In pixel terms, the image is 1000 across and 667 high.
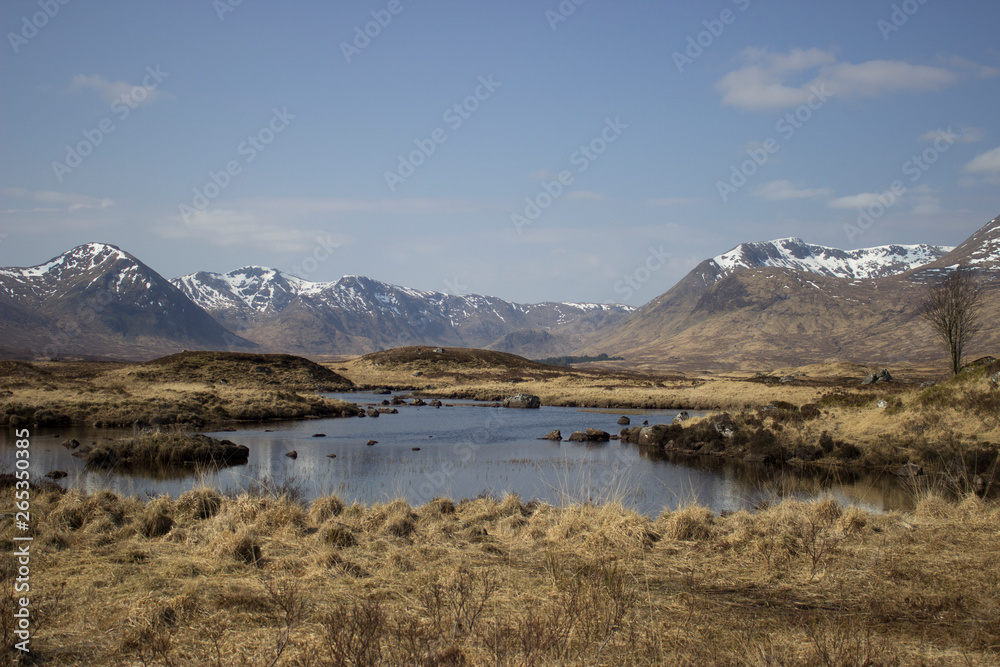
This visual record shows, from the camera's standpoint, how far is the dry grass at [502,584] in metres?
5.90

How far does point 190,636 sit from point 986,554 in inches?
416

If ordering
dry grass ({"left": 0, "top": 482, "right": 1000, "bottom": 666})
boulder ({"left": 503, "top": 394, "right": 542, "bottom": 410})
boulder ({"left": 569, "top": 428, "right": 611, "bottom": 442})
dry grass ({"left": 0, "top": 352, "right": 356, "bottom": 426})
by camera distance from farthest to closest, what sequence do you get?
boulder ({"left": 503, "top": 394, "right": 542, "bottom": 410})
dry grass ({"left": 0, "top": 352, "right": 356, "bottom": 426})
boulder ({"left": 569, "top": 428, "right": 611, "bottom": 442})
dry grass ({"left": 0, "top": 482, "right": 1000, "bottom": 666})

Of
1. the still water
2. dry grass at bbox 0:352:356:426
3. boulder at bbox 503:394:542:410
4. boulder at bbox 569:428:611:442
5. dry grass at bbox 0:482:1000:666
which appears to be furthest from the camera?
boulder at bbox 503:394:542:410

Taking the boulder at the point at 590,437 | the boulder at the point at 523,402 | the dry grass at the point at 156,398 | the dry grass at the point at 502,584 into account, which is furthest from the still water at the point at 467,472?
the boulder at the point at 523,402

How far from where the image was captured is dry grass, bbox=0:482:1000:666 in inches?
232

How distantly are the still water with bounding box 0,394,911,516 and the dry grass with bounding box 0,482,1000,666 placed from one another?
7.77 feet

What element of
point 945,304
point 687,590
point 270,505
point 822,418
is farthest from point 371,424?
point 945,304

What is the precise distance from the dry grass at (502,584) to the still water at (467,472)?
2.37 metres

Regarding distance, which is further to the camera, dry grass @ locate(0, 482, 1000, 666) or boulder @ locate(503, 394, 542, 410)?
boulder @ locate(503, 394, 542, 410)

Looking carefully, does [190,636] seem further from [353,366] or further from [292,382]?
[353,366]

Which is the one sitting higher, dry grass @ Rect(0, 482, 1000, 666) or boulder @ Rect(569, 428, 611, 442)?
dry grass @ Rect(0, 482, 1000, 666)

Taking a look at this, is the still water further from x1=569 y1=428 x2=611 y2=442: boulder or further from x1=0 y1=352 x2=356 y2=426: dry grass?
x1=0 y1=352 x2=356 y2=426: dry grass

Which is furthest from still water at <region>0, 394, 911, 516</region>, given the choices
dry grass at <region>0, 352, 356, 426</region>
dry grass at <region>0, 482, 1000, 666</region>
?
dry grass at <region>0, 352, 356, 426</region>

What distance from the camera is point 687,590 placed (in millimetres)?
7949
